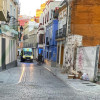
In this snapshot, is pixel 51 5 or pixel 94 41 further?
pixel 51 5

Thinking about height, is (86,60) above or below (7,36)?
below

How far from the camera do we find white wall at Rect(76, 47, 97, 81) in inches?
475

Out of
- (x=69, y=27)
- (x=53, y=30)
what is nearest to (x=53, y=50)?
(x=53, y=30)

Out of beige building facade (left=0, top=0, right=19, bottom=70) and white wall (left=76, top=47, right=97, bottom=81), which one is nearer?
white wall (left=76, top=47, right=97, bottom=81)

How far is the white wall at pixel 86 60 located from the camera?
12065 millimetres

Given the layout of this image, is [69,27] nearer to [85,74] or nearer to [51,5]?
[85,74]

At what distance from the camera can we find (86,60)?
12.8 m

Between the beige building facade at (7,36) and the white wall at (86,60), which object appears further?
the beige building facade at (7,36)

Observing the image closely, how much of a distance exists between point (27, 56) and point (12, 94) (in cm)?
2868

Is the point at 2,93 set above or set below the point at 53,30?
below

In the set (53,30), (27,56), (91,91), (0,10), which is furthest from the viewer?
(27,56)

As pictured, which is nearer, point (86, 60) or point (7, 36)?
point (86, 60)

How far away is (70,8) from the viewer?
20500mm

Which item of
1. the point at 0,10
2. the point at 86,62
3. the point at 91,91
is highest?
the point at 0,10
